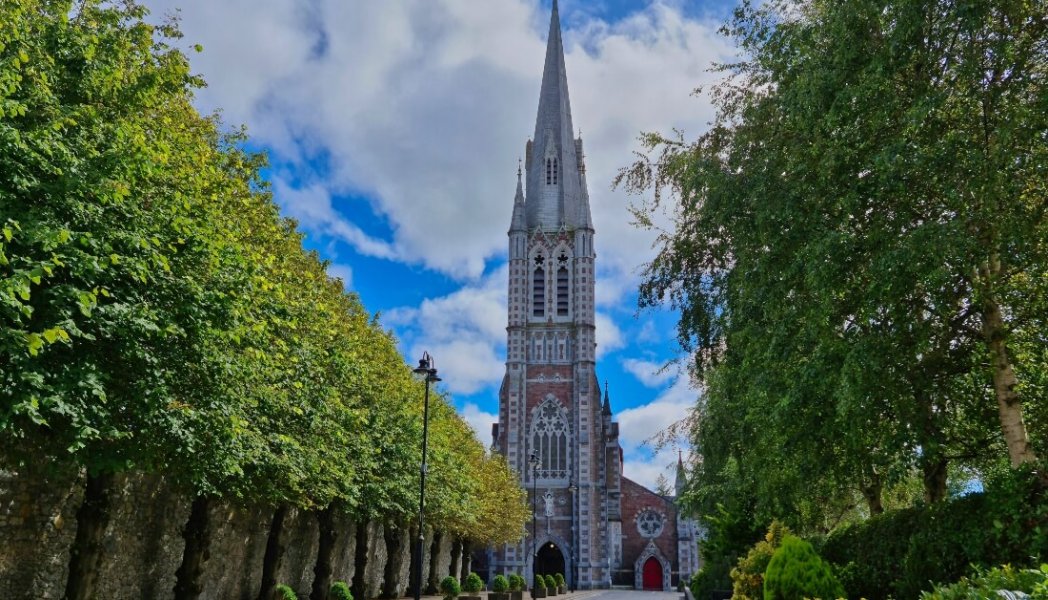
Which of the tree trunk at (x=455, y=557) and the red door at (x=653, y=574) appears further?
the red door at (x=653, y=574)

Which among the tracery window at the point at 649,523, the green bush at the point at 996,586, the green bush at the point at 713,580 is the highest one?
the tracery window at the point at 649,523

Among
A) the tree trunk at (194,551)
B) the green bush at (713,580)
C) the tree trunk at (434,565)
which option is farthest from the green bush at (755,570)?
the tree trunk at (434,565)

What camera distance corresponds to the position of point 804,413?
1424 centimetres

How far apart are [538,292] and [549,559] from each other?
23018 millimetres

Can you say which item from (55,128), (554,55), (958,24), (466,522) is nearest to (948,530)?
(958,24)

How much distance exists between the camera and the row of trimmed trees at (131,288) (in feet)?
35.2

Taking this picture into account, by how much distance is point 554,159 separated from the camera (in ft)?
265

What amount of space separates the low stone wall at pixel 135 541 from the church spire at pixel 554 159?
48079 millimetres

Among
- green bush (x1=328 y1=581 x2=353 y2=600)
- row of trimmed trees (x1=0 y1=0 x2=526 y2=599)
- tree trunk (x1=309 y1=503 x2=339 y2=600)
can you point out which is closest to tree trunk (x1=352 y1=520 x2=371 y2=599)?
tree trunk (x1=309 y1=503 x2=339 y2=600)

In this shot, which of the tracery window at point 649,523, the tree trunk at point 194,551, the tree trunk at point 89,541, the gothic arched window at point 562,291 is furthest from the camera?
the gothic arched window at point 562,291

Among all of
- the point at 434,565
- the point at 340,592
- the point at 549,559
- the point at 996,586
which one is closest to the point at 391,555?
the point at 340,592

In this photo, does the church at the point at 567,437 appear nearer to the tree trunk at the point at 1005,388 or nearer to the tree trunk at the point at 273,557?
the tree trunk at the point at 273,557

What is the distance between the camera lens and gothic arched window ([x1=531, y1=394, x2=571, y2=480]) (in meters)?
69.9

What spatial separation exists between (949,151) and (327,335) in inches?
571
